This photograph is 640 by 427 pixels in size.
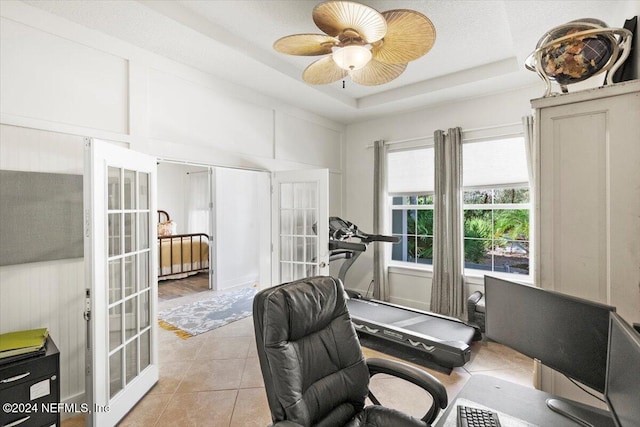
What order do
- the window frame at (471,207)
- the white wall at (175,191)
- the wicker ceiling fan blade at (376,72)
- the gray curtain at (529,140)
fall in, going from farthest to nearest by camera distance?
the white wall at (175,191), the window frame at (471,207), the gray curtain at (529,140), the wicker ceiling fan blade at (376,72)

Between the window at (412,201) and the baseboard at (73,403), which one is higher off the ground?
the window at (412,201)

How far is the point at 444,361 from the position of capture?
273 cm

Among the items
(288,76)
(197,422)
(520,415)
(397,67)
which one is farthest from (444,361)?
(288,76)

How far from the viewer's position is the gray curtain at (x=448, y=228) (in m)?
3.91

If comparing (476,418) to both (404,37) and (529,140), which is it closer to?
(404,37)

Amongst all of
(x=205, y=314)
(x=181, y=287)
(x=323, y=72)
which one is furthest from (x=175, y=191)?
(x=323, y=72)

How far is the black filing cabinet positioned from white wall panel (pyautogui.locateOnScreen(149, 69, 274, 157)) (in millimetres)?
1882

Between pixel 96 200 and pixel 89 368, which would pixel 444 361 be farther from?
pixel 96 200

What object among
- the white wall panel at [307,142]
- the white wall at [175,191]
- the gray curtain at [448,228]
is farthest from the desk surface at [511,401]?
the white wall at [175,191]

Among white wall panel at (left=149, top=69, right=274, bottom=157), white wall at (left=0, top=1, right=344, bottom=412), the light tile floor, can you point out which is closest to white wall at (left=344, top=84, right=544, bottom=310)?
the light tile floor

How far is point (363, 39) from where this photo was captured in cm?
197

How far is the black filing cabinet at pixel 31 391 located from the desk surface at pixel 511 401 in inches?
83.7

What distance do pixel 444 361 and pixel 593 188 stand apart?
1.98 metres

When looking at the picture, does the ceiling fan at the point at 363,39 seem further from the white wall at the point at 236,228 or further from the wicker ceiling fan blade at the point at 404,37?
the white wall at the point at 236,228
